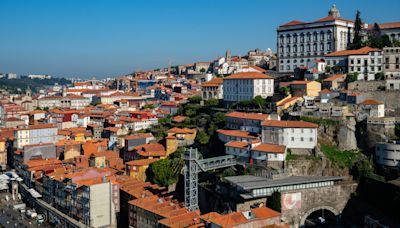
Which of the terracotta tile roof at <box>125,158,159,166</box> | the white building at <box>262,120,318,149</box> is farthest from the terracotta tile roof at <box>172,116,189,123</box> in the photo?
the white building at <box>262,120,318,149</box>

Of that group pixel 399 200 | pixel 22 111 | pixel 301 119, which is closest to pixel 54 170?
pixel 301 119

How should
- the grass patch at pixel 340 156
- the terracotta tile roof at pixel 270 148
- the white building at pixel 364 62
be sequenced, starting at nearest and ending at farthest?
the terracotta tile roof at pixel 270 148 < the grass patch at pixel 340 156 < the white building at pixel 364 62

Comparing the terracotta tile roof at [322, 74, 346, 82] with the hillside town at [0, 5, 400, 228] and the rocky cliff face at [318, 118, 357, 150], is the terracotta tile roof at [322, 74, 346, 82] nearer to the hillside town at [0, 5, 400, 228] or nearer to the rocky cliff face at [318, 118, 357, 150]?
the hillside town at [0, 5, 400, 228]

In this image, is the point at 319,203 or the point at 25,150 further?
the point at 25,150

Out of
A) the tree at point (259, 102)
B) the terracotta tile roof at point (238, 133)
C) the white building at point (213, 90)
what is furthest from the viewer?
the white building at point (213, 90)

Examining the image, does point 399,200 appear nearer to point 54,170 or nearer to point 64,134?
point 54,170

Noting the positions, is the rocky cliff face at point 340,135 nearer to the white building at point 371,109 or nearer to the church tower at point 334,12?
the white building at point 371,109

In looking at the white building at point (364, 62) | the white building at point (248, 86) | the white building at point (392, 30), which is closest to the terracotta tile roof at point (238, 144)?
the white building at point (248, 86)
